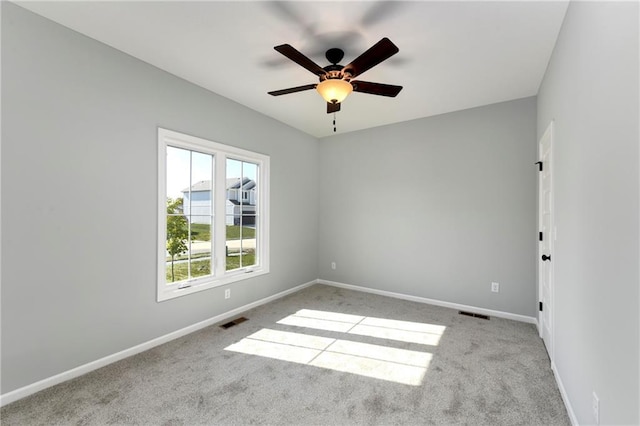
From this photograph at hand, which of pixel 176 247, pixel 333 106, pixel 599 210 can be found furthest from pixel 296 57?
pixel 176 247

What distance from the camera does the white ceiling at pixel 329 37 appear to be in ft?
6.70

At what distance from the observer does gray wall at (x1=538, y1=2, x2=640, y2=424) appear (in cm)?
111

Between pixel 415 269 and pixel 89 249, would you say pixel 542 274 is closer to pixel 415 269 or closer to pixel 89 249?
pixel 415 269

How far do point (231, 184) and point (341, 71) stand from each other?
2.13 metres

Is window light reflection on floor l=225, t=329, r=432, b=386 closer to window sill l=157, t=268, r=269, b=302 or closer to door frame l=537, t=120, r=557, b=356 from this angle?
window sill l=157, t=268, r=269, b=302

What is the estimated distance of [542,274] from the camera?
3098 mm

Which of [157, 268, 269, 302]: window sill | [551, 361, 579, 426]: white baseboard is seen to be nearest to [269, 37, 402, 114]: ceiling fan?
[157, 268, 269, 302]: window sill

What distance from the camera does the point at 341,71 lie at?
233 cm

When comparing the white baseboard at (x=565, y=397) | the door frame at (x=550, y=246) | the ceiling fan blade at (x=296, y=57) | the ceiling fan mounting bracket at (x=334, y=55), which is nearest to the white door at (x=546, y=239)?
the door frame at (x=550, y=246)

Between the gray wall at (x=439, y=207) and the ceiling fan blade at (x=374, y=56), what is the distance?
234cm

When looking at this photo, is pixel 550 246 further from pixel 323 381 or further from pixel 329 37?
pixel 329 37

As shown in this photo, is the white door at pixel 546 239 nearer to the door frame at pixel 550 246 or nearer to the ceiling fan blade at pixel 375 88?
the door frame at pixel 550 246

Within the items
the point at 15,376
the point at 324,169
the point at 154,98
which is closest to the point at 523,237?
the point at 324,169

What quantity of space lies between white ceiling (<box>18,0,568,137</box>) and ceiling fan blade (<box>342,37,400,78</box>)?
299 millimetres
